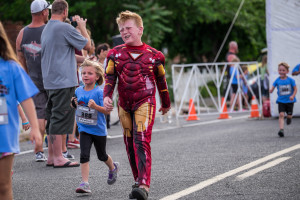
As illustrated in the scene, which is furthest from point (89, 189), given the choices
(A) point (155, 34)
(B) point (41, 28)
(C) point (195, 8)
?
(C) point (195, 8)

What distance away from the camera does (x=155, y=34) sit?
2291 centimetres

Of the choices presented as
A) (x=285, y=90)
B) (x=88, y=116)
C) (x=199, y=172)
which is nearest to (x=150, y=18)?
(x=285, y=90)

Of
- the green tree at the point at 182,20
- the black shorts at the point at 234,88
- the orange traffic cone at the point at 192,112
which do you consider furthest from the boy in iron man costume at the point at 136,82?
the green tree at the point at 182,20

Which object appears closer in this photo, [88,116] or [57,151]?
[88,116]

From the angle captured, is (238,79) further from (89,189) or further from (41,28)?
(89,189)

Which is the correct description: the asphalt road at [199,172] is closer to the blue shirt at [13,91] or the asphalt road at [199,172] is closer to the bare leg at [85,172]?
the bare leg at [85,172]

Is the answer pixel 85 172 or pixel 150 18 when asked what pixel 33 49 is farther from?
pixel 150 18

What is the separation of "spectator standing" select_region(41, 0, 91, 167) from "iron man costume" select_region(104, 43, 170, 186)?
242cm

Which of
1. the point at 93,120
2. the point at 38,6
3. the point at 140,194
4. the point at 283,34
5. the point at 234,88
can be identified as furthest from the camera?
the point at 234,88

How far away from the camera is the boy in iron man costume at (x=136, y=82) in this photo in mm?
5945

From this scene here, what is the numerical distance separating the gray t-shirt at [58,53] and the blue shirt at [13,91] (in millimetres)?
4011

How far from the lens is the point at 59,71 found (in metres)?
8.38

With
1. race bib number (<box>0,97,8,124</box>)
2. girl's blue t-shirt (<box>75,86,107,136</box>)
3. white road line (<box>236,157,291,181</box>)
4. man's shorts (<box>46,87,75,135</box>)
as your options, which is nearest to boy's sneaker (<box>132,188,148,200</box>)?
girl's blue t-shirt (<box>75,86,107,136</box>)

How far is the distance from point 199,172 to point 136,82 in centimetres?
187
